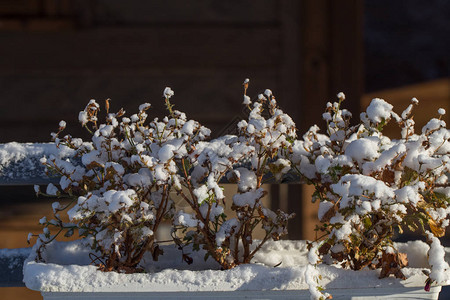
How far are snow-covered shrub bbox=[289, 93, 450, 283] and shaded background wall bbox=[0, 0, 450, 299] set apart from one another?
4.75ft

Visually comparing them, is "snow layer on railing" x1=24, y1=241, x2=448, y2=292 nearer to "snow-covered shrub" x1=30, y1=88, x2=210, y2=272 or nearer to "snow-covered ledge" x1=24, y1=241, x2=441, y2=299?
"snow-covered ledge" x1=24, y1=241, x2=441, y2=299

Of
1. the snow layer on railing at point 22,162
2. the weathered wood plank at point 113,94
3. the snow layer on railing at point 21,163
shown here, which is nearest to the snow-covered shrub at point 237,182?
the snow layer on railing at point 22,162

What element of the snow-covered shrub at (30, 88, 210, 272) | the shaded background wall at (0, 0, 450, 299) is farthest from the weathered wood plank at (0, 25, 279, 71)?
the snow-covered shrub at (30, 88, 210, 272)

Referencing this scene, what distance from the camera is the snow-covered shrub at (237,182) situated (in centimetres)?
148

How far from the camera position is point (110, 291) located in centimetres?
140

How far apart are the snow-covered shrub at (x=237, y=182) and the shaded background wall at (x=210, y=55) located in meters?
1.43

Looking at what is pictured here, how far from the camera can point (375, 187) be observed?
1.36 metres

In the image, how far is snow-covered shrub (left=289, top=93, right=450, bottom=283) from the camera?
55.1 inches

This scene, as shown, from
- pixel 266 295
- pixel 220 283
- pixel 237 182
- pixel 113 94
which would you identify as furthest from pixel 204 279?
pixel 113 94

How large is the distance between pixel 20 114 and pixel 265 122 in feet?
6.17

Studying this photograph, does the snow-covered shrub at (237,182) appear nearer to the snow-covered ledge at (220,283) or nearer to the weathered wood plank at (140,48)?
the snow-covered ledge at (220,283)

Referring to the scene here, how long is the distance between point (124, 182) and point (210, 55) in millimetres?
1617

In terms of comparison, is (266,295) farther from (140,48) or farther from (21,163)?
(140,48)

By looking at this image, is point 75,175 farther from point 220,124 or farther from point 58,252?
point 220,124
